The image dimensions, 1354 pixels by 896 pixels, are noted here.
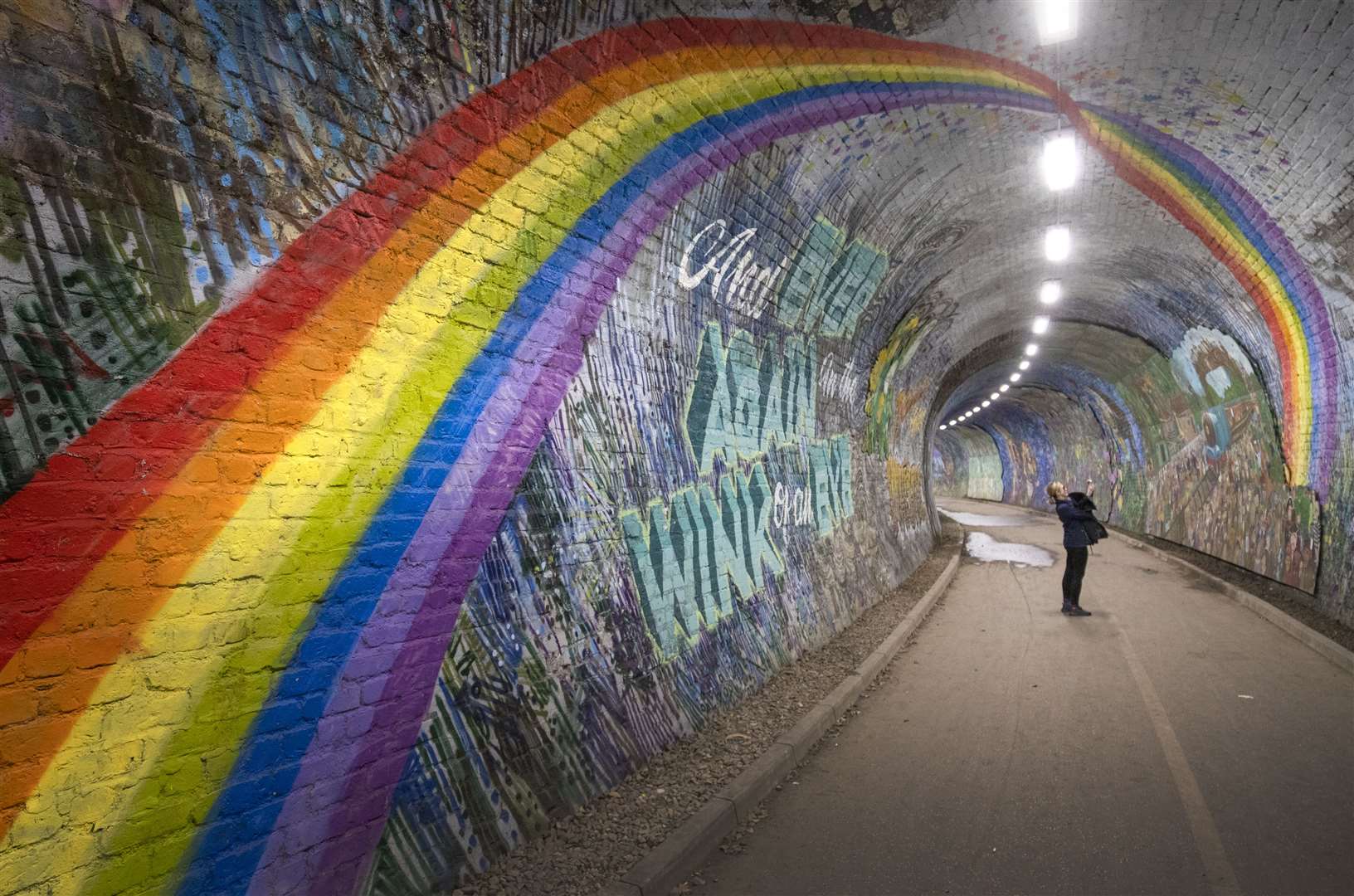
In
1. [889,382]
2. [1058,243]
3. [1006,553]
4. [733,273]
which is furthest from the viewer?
[1006,553]

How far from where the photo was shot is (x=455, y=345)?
3451 mm

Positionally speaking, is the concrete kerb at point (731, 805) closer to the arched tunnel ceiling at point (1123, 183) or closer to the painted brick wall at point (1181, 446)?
the arched tunnel ceiling at point (1123, 183)

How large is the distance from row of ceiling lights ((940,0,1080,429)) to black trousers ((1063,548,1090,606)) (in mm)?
4129

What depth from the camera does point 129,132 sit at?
2330 millimetres

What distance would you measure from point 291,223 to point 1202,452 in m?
17.0

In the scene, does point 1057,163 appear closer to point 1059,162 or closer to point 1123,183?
point 1059,162

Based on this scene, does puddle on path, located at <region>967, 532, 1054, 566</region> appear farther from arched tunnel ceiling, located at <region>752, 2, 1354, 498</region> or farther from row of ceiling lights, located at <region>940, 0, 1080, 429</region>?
arched tunnel ceiling, located at <region>752, 2, 1354, 498</region>

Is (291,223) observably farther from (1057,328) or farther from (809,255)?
(1057,328)

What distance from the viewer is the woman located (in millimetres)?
9648

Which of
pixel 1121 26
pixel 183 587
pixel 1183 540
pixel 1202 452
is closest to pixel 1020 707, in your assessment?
pixel 1121 26

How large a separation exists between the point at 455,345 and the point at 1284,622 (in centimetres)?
987

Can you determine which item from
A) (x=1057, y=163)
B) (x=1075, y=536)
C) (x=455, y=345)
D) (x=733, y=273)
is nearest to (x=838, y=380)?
(x=1057, y=163)

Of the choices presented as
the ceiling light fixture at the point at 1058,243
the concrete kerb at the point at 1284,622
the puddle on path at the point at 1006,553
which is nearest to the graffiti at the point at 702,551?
the concrete kerb at the point at 1284,622

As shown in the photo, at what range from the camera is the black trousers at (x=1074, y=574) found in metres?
9.67
